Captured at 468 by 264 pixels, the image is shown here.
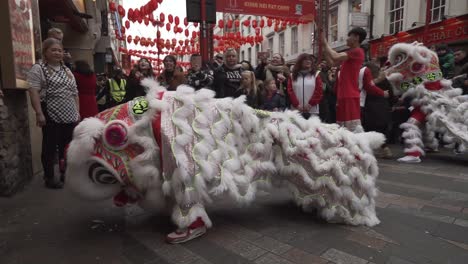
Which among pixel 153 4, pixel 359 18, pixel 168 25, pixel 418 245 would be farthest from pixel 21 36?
pixel 359 18

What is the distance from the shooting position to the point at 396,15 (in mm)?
14961

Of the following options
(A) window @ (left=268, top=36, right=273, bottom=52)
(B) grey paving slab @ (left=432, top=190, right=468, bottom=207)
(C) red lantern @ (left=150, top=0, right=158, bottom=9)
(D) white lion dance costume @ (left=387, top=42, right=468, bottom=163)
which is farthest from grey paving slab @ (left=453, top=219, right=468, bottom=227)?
(A) window @ (left=268, top=36, right=273, bottom=52)

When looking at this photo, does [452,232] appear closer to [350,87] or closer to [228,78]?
[350,87]

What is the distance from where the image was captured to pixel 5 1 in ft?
11.1

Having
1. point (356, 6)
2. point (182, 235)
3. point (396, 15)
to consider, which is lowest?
point (182, 235)

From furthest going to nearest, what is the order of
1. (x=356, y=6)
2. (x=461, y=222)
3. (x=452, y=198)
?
(x=356, y=6) → (x=452, y=198) → (x=461, y=222)

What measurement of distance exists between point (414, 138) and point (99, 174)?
15.5 feet

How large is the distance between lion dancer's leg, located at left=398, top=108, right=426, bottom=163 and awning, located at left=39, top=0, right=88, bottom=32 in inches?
272

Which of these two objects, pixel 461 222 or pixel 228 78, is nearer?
pixel 461 222

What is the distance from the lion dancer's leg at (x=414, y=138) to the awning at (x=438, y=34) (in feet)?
23.9

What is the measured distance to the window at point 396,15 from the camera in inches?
574

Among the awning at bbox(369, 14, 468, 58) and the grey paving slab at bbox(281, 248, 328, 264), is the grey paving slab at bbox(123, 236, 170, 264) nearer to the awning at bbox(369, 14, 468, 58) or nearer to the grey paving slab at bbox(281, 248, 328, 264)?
the grey paving slab at bbox(281, 248, 328, 264)

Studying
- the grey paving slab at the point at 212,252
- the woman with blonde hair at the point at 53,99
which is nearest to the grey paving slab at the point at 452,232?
the grey paving slab at the point at 212,252

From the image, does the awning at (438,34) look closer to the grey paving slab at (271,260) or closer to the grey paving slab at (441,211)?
the grey paving slab at (441,211)
